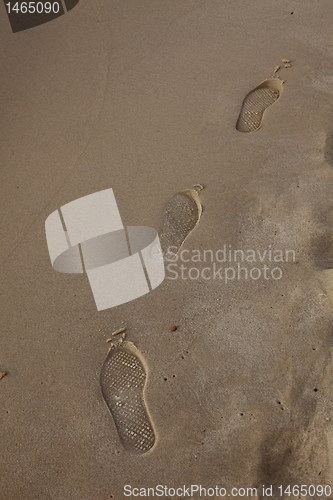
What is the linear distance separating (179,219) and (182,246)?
0.24 meters

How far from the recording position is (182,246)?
2840mm

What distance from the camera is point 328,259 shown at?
106 inches

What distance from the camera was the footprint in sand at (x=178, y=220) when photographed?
2.84m

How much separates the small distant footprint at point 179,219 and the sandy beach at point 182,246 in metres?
0.02

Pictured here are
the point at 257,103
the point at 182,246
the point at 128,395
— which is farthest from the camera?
the point at 257,103

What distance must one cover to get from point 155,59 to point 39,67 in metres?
1.23

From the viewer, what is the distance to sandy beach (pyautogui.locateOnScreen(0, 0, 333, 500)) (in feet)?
7.52

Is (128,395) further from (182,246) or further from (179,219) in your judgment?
(179,219)

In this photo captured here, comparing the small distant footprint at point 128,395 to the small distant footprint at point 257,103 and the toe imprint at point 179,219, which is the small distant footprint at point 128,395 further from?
the small distant footprint at point 257,103

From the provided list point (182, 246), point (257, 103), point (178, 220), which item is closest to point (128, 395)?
point (182, 246)

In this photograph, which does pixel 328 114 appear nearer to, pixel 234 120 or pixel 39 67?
pixel 234 120

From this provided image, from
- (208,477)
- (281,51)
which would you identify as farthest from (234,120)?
(208,477)

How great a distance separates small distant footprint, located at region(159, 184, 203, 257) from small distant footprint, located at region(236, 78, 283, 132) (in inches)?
31.7

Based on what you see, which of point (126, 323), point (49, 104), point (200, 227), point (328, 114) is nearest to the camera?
point (126, 323)
